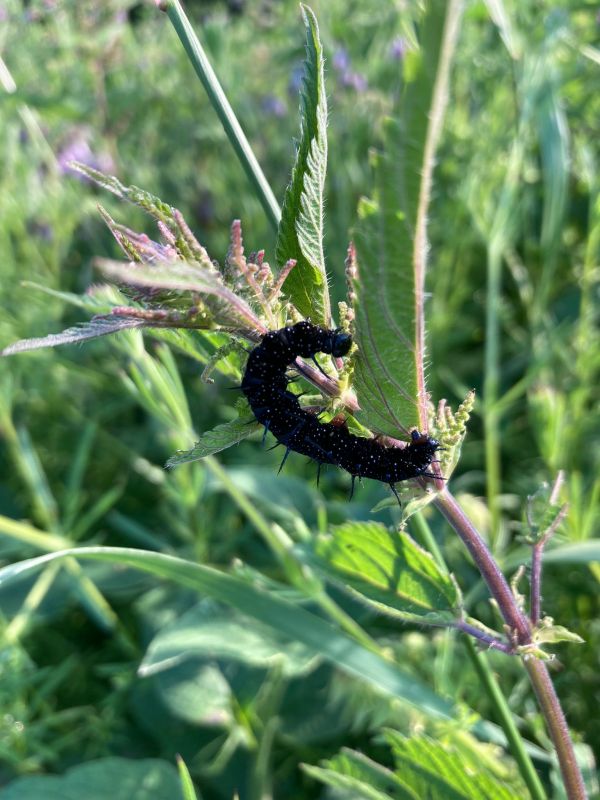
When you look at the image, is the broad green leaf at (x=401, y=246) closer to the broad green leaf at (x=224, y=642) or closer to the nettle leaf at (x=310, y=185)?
the nettle leaf at (x=310, y=185)

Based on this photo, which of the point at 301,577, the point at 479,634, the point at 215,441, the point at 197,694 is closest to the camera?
the point at 215,441

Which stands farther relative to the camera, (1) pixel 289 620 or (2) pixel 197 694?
(2) pixel 197 694

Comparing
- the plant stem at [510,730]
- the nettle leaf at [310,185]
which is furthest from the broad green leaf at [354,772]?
the nettle leaf at [310,185]

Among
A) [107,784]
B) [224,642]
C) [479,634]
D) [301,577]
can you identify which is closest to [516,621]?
[479,634]

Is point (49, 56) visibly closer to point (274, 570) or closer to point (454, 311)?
point (454, 311)

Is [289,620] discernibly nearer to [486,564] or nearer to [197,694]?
[486,564]

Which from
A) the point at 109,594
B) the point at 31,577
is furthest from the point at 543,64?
the point at 31,577
